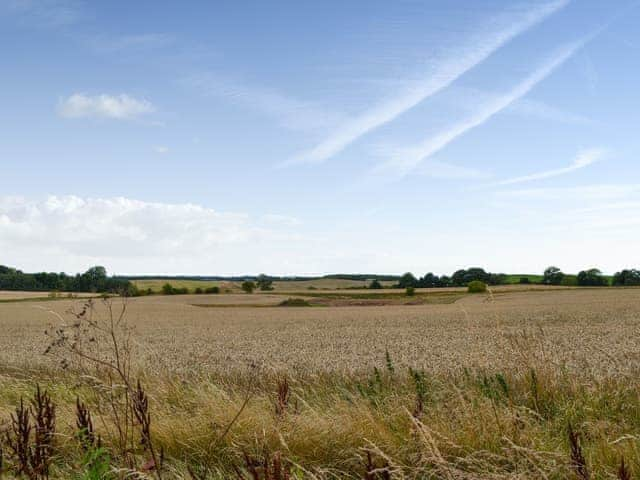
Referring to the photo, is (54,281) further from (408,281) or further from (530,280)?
(530,280)

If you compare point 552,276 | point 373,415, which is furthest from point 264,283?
point 373,415

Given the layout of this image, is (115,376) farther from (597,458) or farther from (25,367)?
(597,458)

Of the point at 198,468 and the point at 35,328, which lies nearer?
the point at 198,468

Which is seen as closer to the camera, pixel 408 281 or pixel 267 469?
pixel 267 469

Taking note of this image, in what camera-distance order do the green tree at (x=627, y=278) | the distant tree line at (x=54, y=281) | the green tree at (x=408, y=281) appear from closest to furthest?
the green tree at (x=627, y=278) → the green tree at (x=408, y=281) → the distant tree line at (x=54, y=281)

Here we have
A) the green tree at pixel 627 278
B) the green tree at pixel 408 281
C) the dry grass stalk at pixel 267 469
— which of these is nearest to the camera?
the dry grass stalk at pixel 267 469

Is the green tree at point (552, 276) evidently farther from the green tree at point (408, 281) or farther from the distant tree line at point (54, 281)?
the distant tree line at point (54, 281)

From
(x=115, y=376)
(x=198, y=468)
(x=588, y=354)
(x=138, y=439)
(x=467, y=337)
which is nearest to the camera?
(x=198, y=468)

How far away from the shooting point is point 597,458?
468cm

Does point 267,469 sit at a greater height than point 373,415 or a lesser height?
greater

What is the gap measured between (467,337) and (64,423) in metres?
14.8

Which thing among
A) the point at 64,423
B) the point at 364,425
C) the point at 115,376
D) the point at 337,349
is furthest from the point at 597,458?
the point at 337,349

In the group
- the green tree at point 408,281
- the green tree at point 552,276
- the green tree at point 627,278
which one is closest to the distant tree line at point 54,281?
the green tree at point 408,281

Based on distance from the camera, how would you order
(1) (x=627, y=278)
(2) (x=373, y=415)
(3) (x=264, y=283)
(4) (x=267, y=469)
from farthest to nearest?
(3) (x=264, y=283)
(1) (x=627, y=278)
(2) (x=373, y=415)
(4) (x=267, y=469)
